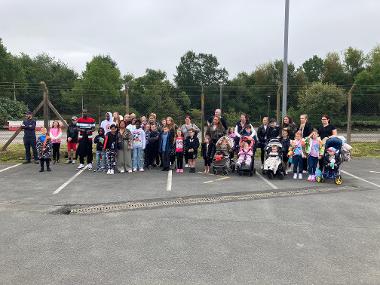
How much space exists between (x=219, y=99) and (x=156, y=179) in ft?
34.3

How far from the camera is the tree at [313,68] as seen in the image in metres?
75.5

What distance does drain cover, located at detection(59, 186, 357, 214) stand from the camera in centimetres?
774

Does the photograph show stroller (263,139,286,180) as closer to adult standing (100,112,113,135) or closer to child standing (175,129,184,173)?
child standing (175,129,184,173)

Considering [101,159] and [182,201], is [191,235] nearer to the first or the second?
[182,201]

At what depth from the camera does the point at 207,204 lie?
26.9 feet

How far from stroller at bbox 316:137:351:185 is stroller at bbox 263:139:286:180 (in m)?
1.01

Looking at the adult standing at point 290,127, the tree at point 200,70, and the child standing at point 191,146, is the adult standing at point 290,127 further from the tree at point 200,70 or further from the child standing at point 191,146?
the tree at point 200,70

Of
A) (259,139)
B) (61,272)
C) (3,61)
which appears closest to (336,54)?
(3,61)

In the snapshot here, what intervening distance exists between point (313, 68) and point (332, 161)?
7022 cm

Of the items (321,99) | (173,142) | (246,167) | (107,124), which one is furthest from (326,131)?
(321,99)

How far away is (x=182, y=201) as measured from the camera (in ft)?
27.7

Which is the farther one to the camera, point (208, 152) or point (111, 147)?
point (208, 152)

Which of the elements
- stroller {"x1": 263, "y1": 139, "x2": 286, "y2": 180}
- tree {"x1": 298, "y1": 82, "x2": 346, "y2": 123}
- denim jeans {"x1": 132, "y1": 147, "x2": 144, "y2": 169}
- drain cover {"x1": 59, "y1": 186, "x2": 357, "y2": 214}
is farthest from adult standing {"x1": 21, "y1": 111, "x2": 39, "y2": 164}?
tree {"x1": 298, "y1": 82, "x2": 346, "y2": 123}

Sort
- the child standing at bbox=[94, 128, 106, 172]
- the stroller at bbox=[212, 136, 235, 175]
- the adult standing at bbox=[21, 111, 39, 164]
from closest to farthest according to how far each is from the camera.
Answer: the stroller at bbox=[212, 136, 235, 175], the child standing at bbox=[94, 128, 106, 172], the adult standing at bbox=[21, 111, 39, 164]
